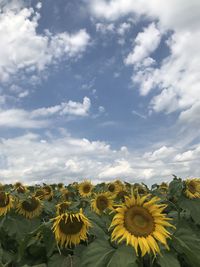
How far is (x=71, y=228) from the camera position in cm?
673

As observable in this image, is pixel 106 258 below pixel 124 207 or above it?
below

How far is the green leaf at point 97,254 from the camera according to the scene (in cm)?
609

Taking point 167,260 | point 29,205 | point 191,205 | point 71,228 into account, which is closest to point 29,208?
point 29,205

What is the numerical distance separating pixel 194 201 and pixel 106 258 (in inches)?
147

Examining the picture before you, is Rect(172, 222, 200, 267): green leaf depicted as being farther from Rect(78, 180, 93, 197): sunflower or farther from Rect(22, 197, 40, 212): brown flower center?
Rect(78, 180, 93, 197): sunflower

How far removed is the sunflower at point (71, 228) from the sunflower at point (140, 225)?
0.58m

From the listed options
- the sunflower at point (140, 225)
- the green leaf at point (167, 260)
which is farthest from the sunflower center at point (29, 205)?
the green leaf at point (167, 260)

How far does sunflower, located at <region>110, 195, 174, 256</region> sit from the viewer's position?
596 centimetres

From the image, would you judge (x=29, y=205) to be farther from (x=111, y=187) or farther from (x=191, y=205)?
(x=111, y=187)

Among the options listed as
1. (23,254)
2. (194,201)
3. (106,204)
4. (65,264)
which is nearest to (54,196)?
(106,204)

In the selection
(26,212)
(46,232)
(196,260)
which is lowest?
(196,260)

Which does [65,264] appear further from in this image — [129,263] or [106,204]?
[106,204]

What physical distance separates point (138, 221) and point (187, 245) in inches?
33.7

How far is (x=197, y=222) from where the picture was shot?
8898 mm
